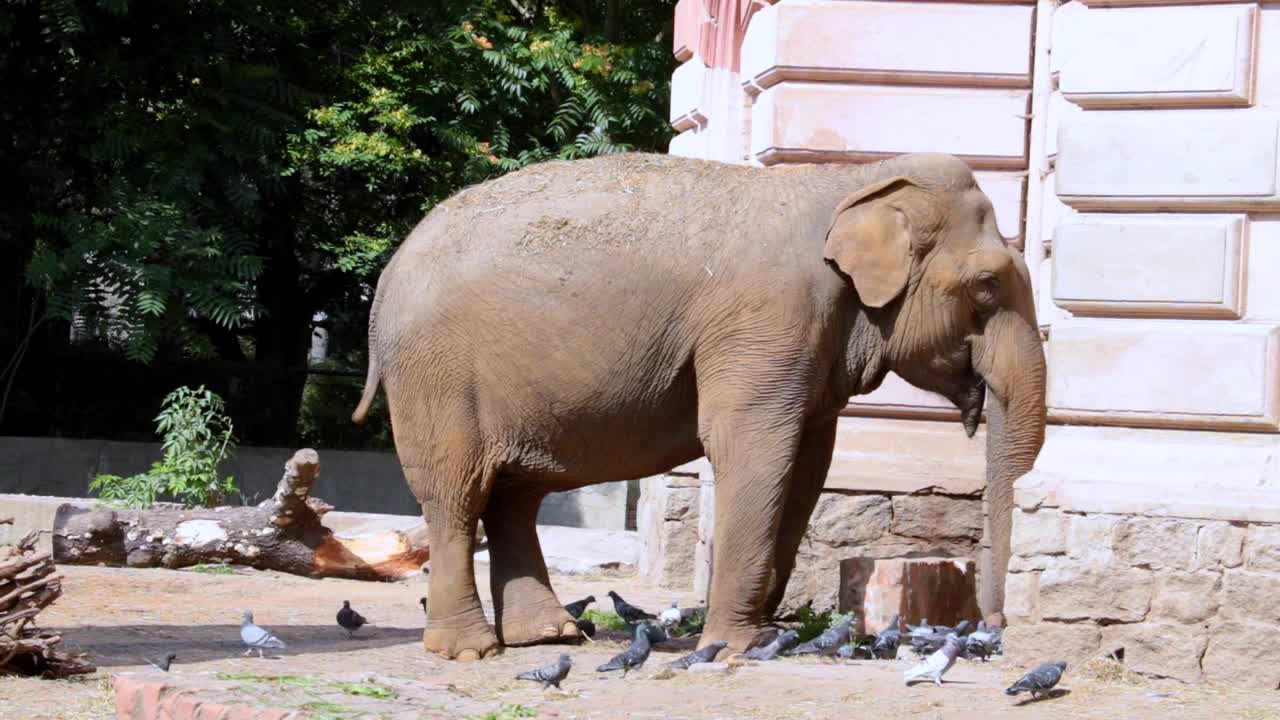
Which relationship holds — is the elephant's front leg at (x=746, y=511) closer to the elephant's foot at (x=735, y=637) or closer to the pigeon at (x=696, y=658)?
the elephant's foot at (x=735, y=637)

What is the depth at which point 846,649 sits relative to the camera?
823 centimetres

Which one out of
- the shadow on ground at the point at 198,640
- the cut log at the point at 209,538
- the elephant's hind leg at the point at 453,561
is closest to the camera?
the shadow on ground at the point at 198,640

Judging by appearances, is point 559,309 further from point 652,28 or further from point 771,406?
point 652,28

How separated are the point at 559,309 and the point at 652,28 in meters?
13.1

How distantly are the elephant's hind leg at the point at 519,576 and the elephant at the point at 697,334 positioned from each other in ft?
0.88

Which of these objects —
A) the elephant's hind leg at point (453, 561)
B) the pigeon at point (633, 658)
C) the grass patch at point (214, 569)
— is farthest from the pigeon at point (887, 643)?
the grass patch at point (214, 569)

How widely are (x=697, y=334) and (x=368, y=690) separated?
261 centimetres

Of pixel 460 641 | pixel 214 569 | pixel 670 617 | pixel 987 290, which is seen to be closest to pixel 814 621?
pixel 670 617

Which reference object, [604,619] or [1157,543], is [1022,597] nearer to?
[1157,543]

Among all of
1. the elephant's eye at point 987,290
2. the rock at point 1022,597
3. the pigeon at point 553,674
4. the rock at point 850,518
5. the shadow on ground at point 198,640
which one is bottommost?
the shadow on ground at point 198,640

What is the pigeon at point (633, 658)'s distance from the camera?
770cm

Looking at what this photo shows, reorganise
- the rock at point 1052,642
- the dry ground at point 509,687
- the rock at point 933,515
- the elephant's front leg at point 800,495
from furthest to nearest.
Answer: the rock at point 933,515, the elephant's front leg at point 800,495, the rock at point 1052,642, the dry ground at point 509,687

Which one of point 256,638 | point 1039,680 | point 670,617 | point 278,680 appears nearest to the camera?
point 278,680

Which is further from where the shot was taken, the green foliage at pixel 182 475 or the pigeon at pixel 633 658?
the green foliage at pixel 182 475
